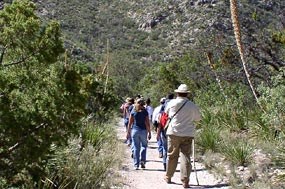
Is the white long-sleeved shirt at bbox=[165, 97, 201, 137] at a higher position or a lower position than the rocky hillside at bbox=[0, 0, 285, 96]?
lower

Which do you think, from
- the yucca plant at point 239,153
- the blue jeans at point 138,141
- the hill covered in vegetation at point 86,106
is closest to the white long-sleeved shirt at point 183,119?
the hill covered in vegetation at point 86,106

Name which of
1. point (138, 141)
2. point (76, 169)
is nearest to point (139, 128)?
point (138, 141)

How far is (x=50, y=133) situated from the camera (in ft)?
21.2

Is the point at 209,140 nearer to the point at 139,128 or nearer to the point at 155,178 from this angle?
the point at 139,128

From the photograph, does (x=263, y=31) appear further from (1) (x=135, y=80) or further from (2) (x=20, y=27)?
(1) (x=135, y=80)

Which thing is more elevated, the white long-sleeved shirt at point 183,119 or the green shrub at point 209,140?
the white long-sleeved shirt at point 183,119

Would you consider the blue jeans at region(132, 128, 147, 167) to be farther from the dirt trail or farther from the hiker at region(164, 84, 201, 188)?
Result: the hiker at region(164, 84, 201, 188)

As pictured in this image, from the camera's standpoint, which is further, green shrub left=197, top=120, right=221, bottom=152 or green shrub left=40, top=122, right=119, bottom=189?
green shrub left=197, top=120, right=221, bottom=152

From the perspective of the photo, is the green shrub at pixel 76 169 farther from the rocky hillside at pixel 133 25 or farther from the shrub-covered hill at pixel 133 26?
the shrub-covered hill at pixel 133 26

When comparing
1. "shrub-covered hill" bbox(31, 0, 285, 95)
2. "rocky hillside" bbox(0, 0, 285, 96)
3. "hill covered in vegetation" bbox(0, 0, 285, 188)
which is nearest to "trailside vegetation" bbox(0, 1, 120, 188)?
"hill covered in vegetation" bbox(0, 0, 285, 188)

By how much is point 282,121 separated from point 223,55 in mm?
8775

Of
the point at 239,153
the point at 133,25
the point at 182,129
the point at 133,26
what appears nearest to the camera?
the point at 182,129

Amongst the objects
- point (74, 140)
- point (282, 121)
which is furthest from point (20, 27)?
point (282, 121)

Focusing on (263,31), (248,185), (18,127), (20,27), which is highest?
(263,31)
